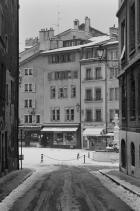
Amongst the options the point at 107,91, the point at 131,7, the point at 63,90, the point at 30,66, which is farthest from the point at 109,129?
the point at 131,7

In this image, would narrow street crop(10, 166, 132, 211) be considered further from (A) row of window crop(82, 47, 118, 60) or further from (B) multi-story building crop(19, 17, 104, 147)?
(B) multi-story building crop(19, 17, 104, 147)

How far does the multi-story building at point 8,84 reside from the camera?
100ft

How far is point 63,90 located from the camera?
85438 mm

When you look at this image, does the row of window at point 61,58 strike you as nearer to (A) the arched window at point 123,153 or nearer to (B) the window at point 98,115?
(B) the window at point 98,115

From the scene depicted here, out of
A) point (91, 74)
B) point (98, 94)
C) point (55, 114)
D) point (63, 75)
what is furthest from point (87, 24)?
point (55, 114)

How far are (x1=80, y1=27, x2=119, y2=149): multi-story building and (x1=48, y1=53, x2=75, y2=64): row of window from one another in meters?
2.20

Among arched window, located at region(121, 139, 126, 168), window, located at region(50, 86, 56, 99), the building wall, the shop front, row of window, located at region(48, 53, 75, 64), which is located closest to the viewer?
arched window, located at region(121, 139, 126, 168)

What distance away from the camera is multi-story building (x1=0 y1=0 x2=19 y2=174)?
100 ft

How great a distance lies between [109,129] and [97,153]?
79.0 ft

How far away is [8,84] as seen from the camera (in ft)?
113

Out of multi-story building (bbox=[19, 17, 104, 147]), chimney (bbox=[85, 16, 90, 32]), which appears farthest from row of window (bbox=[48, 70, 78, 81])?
chimney (bbox=[85, 16, 90, 32])

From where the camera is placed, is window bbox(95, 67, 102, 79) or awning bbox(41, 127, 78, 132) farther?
awning bbox(41, 127, 78, 132)

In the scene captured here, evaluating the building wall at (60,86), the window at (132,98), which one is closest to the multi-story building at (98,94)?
the building wall at (60,86)

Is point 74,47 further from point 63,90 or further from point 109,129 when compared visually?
point 109,129
